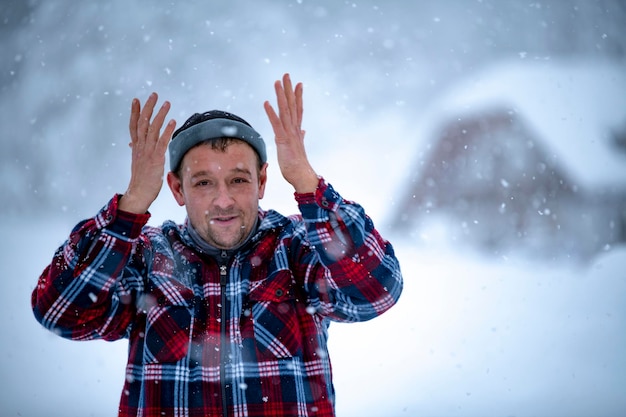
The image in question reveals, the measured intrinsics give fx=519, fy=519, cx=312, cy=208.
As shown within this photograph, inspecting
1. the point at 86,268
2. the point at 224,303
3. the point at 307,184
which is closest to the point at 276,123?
the point at 307,184

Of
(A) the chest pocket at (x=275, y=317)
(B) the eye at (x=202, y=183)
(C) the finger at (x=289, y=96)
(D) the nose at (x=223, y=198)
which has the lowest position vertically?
(A) the chest pocket at (x=275, y=317)

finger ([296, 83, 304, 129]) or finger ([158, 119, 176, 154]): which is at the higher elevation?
finger ([296, 83, 304, 129])

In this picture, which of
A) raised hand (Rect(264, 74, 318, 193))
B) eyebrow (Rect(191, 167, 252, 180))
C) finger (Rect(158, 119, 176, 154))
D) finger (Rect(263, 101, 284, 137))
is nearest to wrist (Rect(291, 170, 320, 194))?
raised hand (Rect(264, 74, 318, 193))

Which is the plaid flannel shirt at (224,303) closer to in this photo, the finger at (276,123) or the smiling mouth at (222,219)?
the smiling mouth at (222,219)

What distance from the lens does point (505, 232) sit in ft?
20.2

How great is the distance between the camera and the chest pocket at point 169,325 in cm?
165

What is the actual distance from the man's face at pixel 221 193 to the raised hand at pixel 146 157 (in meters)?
0.17

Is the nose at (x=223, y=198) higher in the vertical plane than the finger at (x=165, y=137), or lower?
lower

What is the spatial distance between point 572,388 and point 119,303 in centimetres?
369

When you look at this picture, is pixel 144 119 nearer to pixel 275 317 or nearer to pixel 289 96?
pixel 289 96

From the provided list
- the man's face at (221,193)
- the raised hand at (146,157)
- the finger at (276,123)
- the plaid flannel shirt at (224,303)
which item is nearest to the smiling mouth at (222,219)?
the man's face at (221,193)

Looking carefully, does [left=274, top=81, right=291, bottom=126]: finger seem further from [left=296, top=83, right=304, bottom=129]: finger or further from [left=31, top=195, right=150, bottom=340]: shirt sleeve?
[left=31, top=195, right=150, bottom=340]: shirt sleeve

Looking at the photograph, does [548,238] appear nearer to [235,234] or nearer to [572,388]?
[572,388]

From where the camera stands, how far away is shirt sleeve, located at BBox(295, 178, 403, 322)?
159 centimetres
